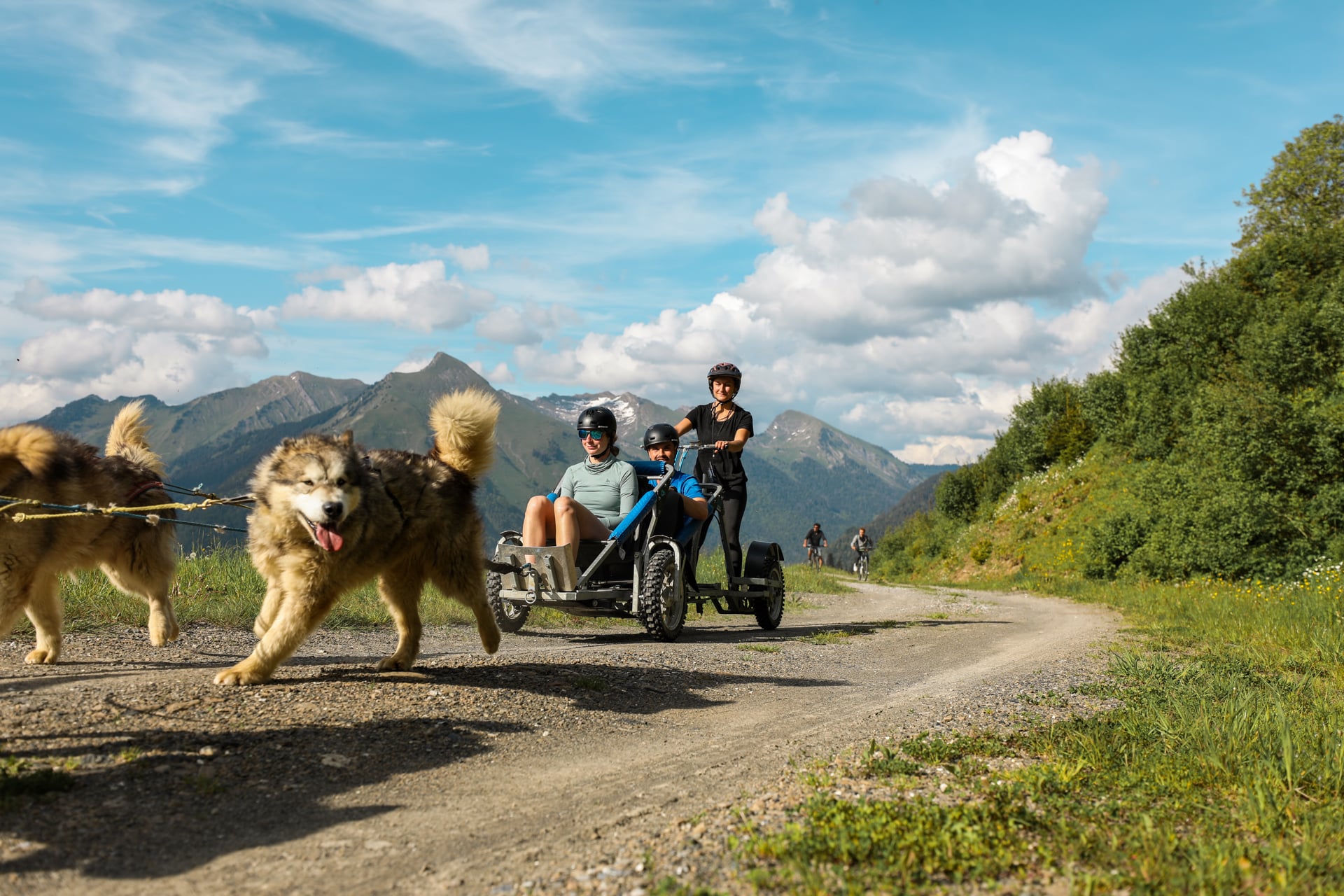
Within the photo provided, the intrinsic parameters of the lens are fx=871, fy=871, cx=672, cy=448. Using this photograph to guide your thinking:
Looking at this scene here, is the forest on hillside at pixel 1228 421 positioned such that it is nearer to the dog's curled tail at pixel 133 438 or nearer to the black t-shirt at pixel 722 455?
the black t-shirt at pixel 722 455

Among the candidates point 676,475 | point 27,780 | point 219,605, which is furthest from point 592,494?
point 27,780

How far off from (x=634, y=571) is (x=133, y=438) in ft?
16.1

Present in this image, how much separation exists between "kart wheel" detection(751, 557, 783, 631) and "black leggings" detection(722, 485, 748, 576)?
0.49 metres

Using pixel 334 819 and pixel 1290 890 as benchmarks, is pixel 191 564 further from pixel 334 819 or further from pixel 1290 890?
pixel 1290 890

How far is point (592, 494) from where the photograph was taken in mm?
9680

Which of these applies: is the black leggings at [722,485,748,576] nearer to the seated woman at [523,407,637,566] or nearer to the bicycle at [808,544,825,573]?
the seated woman at [523,407,637,566]

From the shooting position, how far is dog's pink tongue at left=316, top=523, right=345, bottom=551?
5.21 meters

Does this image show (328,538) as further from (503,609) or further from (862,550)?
(862,550)

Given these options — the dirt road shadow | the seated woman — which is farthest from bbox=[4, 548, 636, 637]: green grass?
the dirt road shadow

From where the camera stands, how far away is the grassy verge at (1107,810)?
2.91 metres

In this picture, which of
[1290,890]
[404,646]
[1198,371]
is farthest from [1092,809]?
[1198,371]

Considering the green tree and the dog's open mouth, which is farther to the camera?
the green tree

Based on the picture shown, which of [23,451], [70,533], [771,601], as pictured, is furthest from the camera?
[771,601]

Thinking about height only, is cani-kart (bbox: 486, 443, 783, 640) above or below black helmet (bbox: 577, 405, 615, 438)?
below
